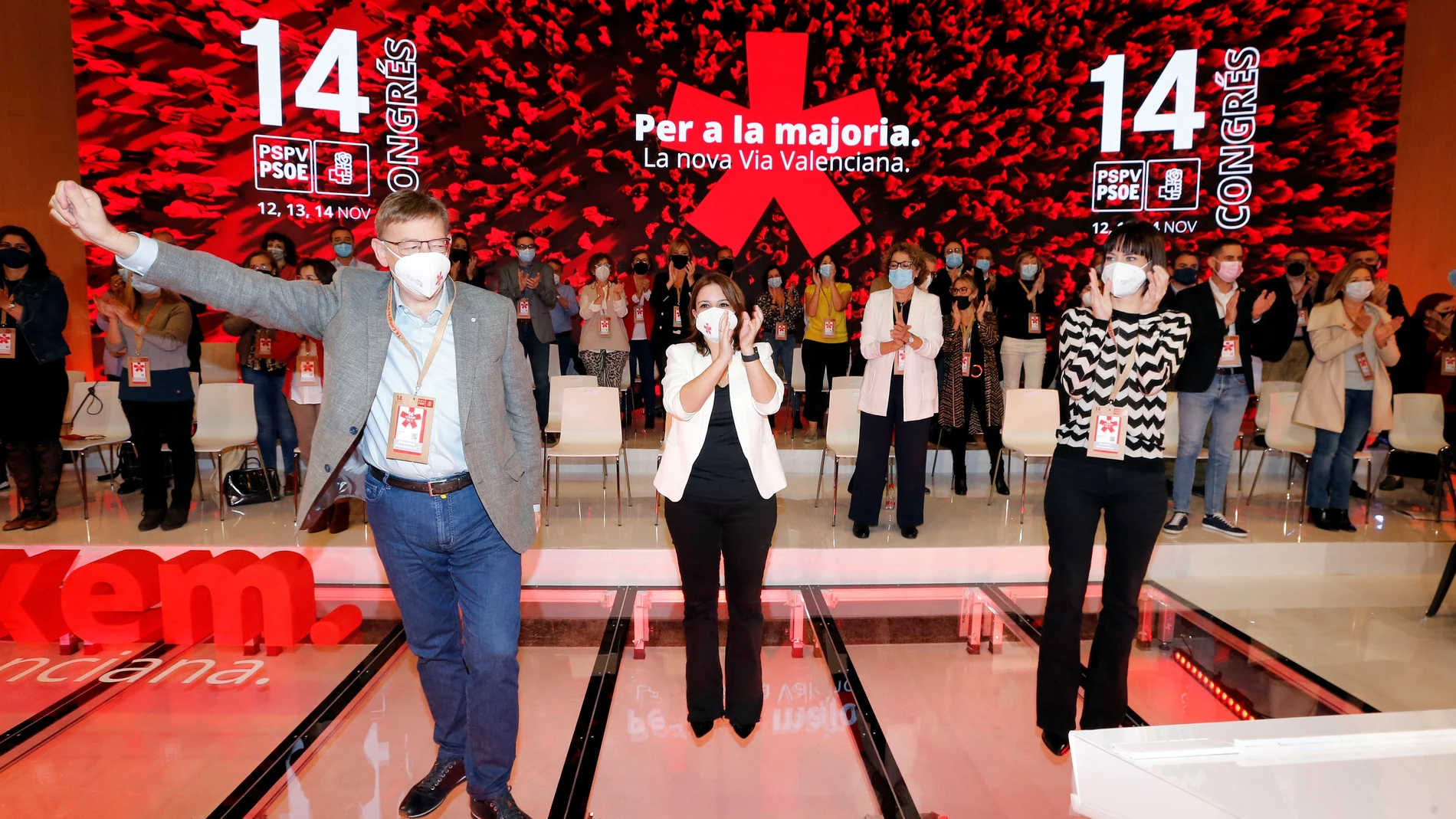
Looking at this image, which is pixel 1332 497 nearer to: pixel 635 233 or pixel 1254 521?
pixel 1254 521

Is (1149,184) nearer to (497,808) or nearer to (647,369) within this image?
(647,369)

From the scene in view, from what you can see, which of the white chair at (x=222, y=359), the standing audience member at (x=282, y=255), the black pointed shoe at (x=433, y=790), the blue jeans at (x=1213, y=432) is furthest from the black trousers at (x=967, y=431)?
the white chair at (x=222, y=359)

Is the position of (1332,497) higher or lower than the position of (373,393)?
lower

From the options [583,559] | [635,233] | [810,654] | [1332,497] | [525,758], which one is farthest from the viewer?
[635,233]

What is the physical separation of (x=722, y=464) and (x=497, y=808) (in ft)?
3.97

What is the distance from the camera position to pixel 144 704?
3.14 meters

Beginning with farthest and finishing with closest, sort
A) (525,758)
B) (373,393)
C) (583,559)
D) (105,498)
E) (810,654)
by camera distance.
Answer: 1. (105,498)
2. (583,559)
3. (810,654)
4. (525,758)
5. (373,393)

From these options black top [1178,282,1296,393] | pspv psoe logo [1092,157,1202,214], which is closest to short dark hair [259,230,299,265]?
black top [1178,282,1296,393]

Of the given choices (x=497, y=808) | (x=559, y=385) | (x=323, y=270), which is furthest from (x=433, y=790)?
(x=559, y=385)

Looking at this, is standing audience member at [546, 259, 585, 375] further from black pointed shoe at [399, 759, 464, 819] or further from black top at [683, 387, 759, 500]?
black pointed shoe at [399, 759, 464, 819]

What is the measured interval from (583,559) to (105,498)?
12.7 feet

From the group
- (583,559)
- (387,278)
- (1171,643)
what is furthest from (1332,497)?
(387,278)

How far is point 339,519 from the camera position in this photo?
5074 mm

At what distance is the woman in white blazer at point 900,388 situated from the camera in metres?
4.65
